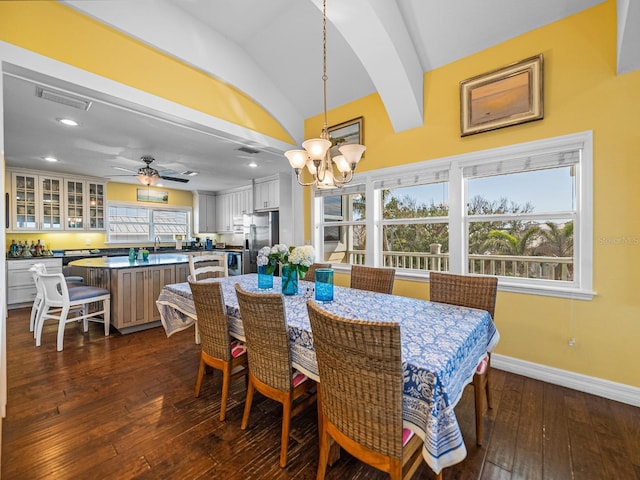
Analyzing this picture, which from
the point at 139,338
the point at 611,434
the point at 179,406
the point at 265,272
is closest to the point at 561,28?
the point at 611,434

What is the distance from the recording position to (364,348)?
1.05 meters

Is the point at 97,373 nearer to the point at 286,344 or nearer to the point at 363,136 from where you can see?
the point at 286,344

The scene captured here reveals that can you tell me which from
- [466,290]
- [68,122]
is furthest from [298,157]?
[68,122]

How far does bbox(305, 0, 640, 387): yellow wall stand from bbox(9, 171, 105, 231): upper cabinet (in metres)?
6.88

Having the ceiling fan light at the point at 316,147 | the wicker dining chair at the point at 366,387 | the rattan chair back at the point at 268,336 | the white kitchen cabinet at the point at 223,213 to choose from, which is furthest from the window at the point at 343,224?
the white kitchen cabinet at the point at 223,213

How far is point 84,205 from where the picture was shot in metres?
5.60

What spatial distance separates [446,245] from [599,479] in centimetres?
202

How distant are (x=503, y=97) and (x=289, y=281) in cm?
252

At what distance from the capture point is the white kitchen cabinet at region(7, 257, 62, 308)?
449 cm

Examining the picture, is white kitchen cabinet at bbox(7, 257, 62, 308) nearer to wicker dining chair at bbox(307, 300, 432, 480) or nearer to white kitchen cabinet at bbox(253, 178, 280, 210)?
white kitchen cabinet at bbox(253, 178, 280, 210)

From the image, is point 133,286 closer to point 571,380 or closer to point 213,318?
point 213,318

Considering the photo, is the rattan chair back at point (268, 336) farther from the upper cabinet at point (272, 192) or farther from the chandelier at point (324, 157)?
the upper cabinet at point (272, 192)

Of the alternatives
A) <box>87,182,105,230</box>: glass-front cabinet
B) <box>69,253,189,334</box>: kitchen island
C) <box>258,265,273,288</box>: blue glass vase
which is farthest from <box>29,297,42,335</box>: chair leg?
<box>258,265,273,288</box>: blue glass vase

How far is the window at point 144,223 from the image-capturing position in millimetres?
6383
